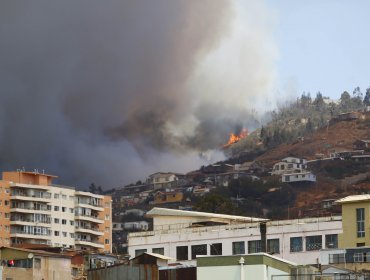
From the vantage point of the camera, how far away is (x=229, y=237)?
4055 inches

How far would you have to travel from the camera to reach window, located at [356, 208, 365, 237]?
83375 mm

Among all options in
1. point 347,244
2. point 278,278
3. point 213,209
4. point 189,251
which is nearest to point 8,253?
point 189,251

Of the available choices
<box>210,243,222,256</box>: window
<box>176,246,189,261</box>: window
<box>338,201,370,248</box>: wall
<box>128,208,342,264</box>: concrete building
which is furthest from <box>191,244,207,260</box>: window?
<box>338,201,370,248</box>: wall

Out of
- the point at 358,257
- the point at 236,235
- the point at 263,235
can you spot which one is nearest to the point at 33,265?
the point at 263,235

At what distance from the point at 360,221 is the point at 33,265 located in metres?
24.3

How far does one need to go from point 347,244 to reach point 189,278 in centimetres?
2282

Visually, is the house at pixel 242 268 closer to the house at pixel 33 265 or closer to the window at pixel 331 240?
the house at pixel 33 265

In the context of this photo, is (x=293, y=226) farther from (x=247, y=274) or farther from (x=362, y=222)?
(x=247, y=274)

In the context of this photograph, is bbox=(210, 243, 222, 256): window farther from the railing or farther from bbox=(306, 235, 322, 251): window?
bbox=(306, 235, 322, 251): window

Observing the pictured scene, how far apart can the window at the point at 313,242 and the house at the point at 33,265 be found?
1909 cm

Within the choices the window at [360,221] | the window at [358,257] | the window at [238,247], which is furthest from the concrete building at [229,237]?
the window at [358,257]

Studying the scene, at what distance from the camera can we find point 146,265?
6806 centimetres

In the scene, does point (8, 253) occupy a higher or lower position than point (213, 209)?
Answer: lower

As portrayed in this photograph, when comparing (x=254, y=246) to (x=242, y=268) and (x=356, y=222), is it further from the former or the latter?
(x=242, y=268)
